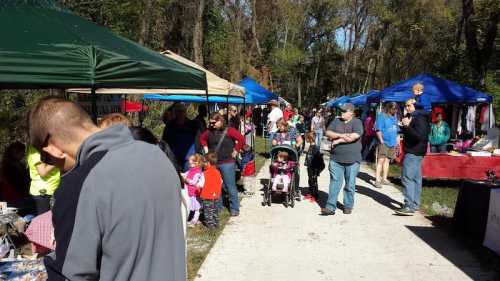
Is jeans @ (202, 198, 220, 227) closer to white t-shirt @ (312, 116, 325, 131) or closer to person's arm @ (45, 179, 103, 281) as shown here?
person's arm @ (45, 179, 103, 281)

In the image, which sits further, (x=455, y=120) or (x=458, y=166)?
(x=455, y=120)

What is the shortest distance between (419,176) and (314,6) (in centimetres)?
4651

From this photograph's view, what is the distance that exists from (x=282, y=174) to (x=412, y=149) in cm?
229

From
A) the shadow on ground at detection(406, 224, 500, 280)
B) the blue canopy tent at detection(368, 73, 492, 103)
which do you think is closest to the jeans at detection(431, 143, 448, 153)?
the blue canopy tent at detection(368, 73, 492, 103)

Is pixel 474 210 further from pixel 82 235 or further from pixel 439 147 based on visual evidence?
pixel 439 147

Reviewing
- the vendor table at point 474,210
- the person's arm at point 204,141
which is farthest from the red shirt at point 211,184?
the vendor table at point 474,210

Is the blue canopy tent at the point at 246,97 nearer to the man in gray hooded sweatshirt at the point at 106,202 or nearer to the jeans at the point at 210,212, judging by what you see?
the jeans at the point at 210,212

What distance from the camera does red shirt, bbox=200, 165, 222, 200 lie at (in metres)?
7.03

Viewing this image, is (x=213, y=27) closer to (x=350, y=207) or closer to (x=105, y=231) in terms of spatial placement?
(x=350, y=207)

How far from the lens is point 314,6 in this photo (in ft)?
169

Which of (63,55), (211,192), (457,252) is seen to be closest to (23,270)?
(63,55)

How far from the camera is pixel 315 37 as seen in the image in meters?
56.7

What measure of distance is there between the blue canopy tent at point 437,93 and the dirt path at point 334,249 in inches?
257

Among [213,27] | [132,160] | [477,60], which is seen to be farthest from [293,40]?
[132,160]
